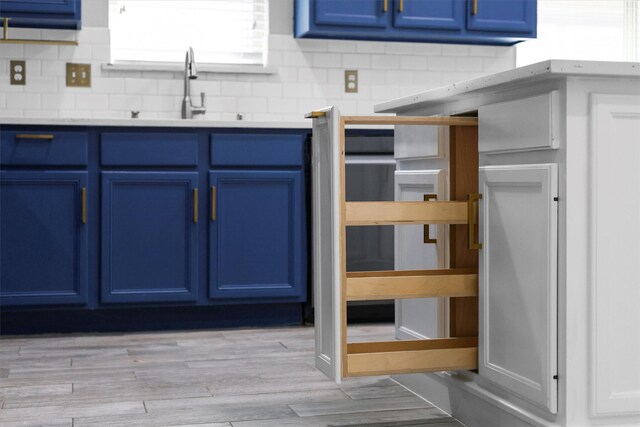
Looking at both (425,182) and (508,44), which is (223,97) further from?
(425,182)

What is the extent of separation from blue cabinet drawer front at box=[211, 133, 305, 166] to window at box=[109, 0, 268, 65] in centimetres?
85

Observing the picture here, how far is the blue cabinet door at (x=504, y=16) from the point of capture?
15.6 feet

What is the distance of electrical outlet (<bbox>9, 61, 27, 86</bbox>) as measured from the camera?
14.5 feet

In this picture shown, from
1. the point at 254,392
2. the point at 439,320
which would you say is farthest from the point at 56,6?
the point at 439,320

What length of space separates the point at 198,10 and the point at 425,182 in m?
2.44

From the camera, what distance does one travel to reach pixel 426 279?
2.40m

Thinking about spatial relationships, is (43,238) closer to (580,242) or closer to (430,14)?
(430,14)

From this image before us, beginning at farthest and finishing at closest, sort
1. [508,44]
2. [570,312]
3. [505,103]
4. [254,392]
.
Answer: [508,44]
[254,392]
[505,103]
[570,312]

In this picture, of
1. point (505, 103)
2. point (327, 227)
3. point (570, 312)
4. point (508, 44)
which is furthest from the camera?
point (508, 44)

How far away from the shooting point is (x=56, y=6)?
4.16 meters

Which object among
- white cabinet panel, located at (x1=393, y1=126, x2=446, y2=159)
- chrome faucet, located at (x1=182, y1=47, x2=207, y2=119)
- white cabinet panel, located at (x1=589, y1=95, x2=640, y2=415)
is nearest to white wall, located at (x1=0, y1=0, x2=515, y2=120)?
chrome faucet, located at (x1=182, y1=47, x2=207, y2=119)

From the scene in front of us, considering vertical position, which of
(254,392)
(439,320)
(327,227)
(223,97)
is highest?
(223,97)

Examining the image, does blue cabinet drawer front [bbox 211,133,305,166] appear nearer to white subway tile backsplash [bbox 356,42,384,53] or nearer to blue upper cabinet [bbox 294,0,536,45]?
blue upper cabinet [bbox 294,0,536,45]

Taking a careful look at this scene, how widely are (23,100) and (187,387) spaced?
211cm
